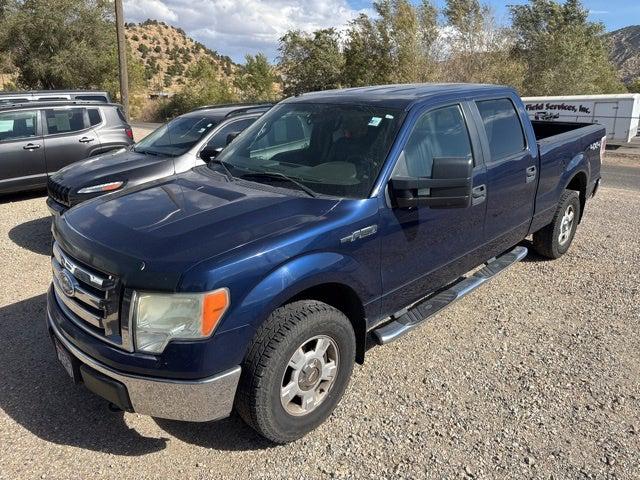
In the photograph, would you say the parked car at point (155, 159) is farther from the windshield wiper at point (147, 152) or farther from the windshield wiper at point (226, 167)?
the windshield wiper at point (226, 167)

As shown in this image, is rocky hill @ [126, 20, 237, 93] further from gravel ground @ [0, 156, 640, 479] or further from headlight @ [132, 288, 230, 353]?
headlight @ [132, 288, 230, 353]

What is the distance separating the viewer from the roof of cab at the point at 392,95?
11.6 ft

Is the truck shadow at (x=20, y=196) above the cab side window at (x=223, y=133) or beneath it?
beneath

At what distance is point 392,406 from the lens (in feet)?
10.3

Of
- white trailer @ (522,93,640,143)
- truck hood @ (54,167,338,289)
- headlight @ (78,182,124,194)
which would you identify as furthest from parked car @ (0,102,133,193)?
white trailer @ (522,93,640,143)

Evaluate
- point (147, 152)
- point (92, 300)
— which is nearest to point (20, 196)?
point (147, 152)

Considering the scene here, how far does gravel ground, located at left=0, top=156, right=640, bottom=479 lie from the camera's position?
264 centimetres

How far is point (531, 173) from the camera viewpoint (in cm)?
449

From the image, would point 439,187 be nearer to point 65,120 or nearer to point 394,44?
point 65,120

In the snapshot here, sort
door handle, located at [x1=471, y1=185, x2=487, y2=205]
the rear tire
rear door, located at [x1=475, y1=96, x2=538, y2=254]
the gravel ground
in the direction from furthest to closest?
the rear tire, rear door, located at [x1=475, y1=96, x2=538, y2=254], door handle, located at [x1=471, y1=185, x2=487, y2=205], the gravel ground

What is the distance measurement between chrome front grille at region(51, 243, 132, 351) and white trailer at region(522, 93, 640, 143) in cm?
1951

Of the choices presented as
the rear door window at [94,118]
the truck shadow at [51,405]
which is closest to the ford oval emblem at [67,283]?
the truck shadow at [51,405]

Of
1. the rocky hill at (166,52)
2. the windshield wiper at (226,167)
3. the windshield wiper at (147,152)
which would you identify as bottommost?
the windshield wiper at (147,152)

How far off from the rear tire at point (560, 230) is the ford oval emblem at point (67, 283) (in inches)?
176
